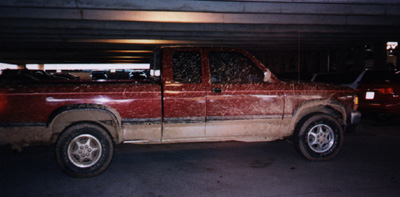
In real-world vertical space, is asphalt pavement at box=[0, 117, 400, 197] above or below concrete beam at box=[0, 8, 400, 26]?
below

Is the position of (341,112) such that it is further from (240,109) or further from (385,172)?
(240,109)

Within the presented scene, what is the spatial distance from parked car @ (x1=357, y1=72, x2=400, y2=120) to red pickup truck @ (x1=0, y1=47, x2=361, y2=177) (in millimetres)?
3676

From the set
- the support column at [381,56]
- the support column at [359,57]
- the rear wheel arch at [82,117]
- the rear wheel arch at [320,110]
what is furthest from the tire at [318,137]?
the support column at [359,57]

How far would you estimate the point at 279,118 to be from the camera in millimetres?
5363

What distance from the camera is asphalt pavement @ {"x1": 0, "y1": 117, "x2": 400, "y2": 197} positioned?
413 cm

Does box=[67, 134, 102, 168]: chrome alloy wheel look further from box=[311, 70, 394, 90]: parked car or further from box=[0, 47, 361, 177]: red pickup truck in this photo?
box=[311, 70, 394, 90]: parked car

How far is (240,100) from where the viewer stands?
17.0ft

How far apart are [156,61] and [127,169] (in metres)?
2.00

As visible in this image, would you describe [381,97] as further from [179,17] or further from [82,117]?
[179,17]

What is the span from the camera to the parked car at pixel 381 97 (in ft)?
27.8

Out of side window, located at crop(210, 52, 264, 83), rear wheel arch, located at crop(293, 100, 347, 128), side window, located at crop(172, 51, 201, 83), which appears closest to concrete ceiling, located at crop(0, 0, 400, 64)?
rear wheel arch, located at crop(293, 100, 347, 128)

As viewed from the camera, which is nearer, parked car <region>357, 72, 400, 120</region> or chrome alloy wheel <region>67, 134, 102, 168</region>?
chrome alloy wheel <region>67, 134, 102, 168</region>

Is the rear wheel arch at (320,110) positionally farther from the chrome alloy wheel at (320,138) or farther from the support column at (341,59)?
the support column at (341,59)

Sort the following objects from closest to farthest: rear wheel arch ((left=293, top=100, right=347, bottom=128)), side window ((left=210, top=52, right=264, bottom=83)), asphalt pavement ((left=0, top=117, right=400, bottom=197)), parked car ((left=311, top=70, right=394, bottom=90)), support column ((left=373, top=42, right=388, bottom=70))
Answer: asphalt pavement ((left=0, top=117, right=400, bottom=197)) → side window ((left=210, top=52, right=264, bottom=83)) → rear wheel arch ((left=293, top=100, right=347, bottom=128)) → parked car ((left=311, top=70, right=394, bottom=90)) → support column ((left=373, top=42, right=388, bottom=70))
